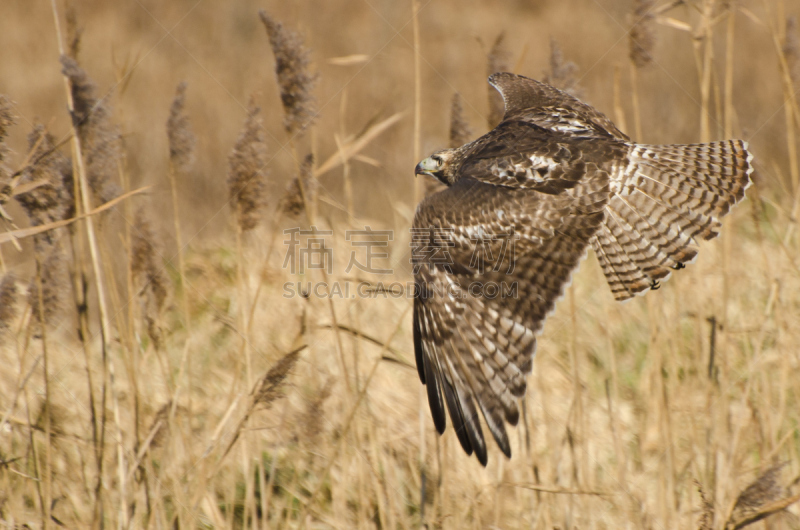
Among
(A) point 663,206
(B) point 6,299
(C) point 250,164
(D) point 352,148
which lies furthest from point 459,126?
(B) point 6,299

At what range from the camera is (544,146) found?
10.3ft

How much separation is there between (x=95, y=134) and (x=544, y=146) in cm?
175

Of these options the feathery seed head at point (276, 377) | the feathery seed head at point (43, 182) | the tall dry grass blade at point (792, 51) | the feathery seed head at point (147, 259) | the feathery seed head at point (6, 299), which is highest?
the tall dry grass blade at point (792, 51)

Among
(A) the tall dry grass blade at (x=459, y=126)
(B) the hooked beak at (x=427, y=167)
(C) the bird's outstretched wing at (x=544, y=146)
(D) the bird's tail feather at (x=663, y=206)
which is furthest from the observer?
(B) the hooked beak at (x=427, y=167)

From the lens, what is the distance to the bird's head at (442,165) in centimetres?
370

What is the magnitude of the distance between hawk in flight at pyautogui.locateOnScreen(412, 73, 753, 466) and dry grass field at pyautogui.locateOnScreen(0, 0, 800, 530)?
0.16 m

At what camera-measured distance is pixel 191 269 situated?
197 inches

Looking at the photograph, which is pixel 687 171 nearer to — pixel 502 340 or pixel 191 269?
pixel 502 340

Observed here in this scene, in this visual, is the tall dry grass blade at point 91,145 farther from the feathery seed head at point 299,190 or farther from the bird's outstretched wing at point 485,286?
the bird's outstretched wing at point 485,286

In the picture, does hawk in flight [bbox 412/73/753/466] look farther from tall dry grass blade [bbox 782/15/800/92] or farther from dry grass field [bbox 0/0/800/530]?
tall dry grass blade [bbox 782/15/800/92]

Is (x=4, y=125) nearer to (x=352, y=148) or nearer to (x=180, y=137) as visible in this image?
(x=180, y=137)

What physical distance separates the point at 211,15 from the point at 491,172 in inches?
411

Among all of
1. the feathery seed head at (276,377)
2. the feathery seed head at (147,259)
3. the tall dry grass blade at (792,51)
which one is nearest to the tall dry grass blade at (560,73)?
the tall dry grass blade at (792,51)

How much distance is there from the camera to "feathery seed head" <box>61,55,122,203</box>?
2.16 m
